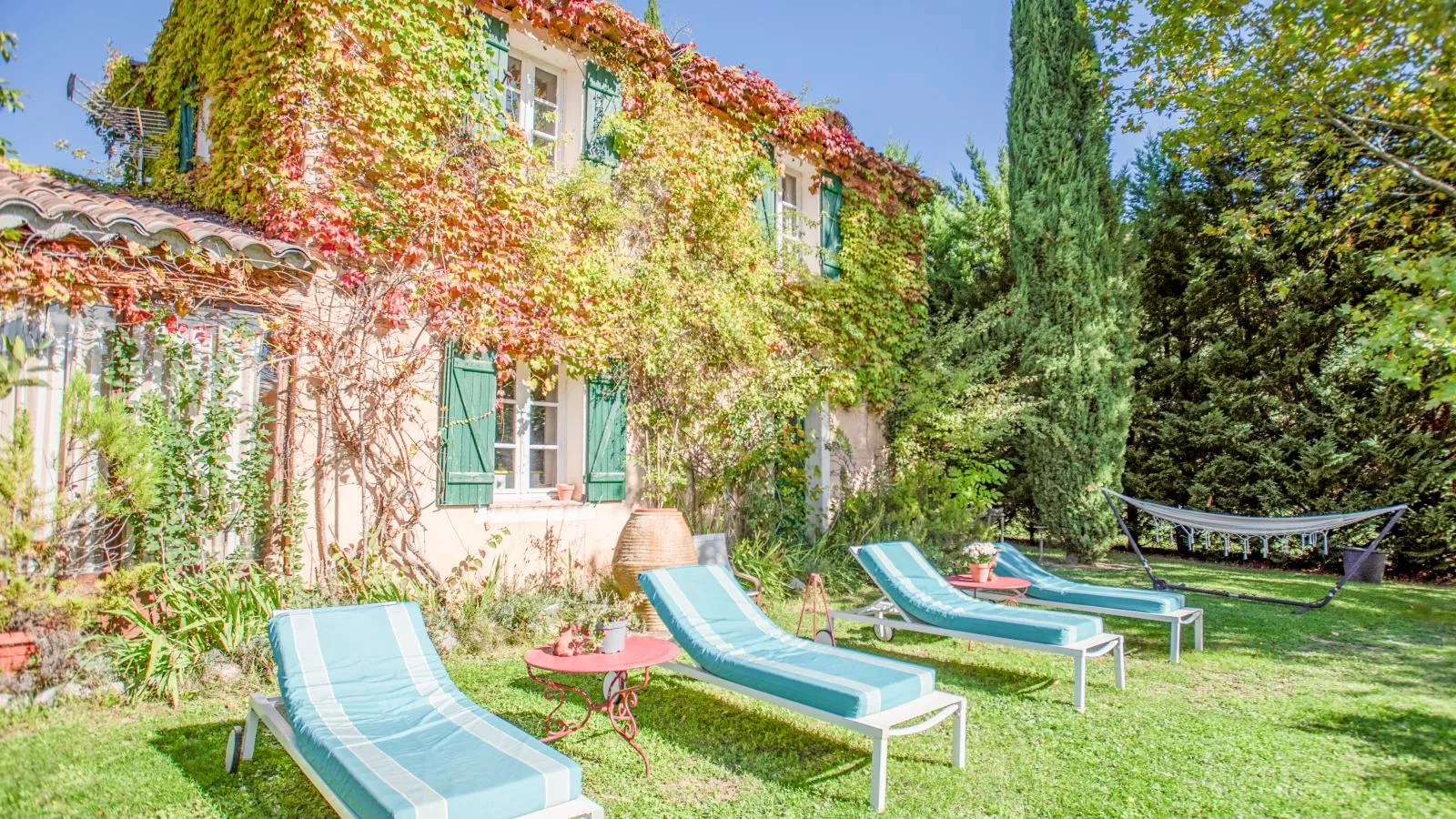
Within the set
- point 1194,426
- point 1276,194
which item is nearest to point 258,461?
point 1194,426

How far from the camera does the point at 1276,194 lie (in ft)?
37.2

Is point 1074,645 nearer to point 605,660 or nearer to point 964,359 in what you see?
point 605,660

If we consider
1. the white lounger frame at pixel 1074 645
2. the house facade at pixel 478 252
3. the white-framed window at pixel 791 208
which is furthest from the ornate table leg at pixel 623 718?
the white-framed window at pixel 791 208

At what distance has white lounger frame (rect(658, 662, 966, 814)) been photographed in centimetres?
357

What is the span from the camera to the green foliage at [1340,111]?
22.0 ft

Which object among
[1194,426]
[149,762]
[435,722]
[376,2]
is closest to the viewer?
[435,722]

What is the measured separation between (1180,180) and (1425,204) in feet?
12.0

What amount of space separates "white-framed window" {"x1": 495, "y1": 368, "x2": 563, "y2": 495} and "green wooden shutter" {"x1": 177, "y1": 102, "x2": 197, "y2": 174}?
3.84 m

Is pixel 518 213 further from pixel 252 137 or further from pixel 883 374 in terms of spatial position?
pixel 883 374

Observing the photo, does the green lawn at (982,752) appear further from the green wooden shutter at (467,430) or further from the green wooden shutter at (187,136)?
the green wooden shutter at (187,136)

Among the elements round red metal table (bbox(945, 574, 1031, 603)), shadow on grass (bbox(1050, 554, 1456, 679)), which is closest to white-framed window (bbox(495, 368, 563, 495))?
round red metal table (bbox(945, 574, 1031, 603))

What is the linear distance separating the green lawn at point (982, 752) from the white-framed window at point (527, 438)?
2039 millimetres

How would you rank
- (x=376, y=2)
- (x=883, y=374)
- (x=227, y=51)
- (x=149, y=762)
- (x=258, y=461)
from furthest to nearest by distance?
(x=883, y=374)
(x=227, y=51)
(x=376, y=2)
(x=258, y=461)
(x=149, y=762)

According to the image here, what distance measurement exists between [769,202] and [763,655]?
6.65 meters
